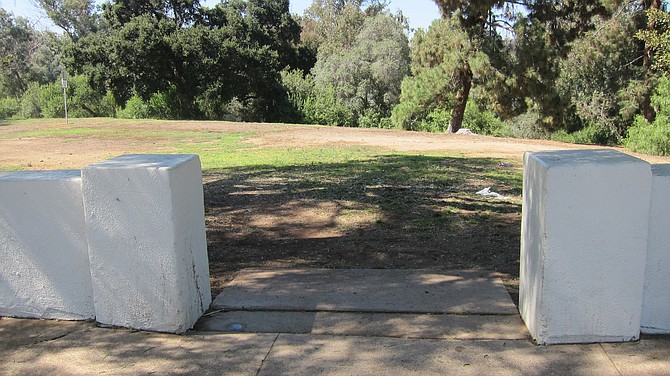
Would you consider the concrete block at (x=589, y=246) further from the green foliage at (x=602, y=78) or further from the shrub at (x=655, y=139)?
the green foliage at (x=602, y=78)

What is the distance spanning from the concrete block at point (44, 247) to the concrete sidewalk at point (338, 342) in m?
0.15

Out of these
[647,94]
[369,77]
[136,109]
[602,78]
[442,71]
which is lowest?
[136,109]

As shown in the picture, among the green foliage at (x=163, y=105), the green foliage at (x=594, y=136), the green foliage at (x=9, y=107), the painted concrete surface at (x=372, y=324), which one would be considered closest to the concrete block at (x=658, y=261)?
the painted concrete surface at (x=372, y=324)

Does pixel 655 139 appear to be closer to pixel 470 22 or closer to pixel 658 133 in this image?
pixel 658 133

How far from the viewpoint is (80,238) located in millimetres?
3928

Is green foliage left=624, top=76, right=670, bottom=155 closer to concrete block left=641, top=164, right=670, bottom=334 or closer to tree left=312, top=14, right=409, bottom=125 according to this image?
tree left=312, top=14, right=409, bottom=125

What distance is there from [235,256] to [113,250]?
208 centimetres

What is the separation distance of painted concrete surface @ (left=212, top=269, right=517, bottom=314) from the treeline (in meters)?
14.3

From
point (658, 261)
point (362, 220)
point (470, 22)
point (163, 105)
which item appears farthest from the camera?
point (163, 105)

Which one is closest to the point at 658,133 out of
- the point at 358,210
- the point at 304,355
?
the point at 358,210

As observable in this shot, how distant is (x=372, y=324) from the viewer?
13.0 ft

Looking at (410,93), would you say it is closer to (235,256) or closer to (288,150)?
(288,150)

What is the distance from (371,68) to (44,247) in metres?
33.1

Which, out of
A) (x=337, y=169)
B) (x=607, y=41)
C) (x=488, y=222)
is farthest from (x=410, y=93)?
(x=488, y=222)
